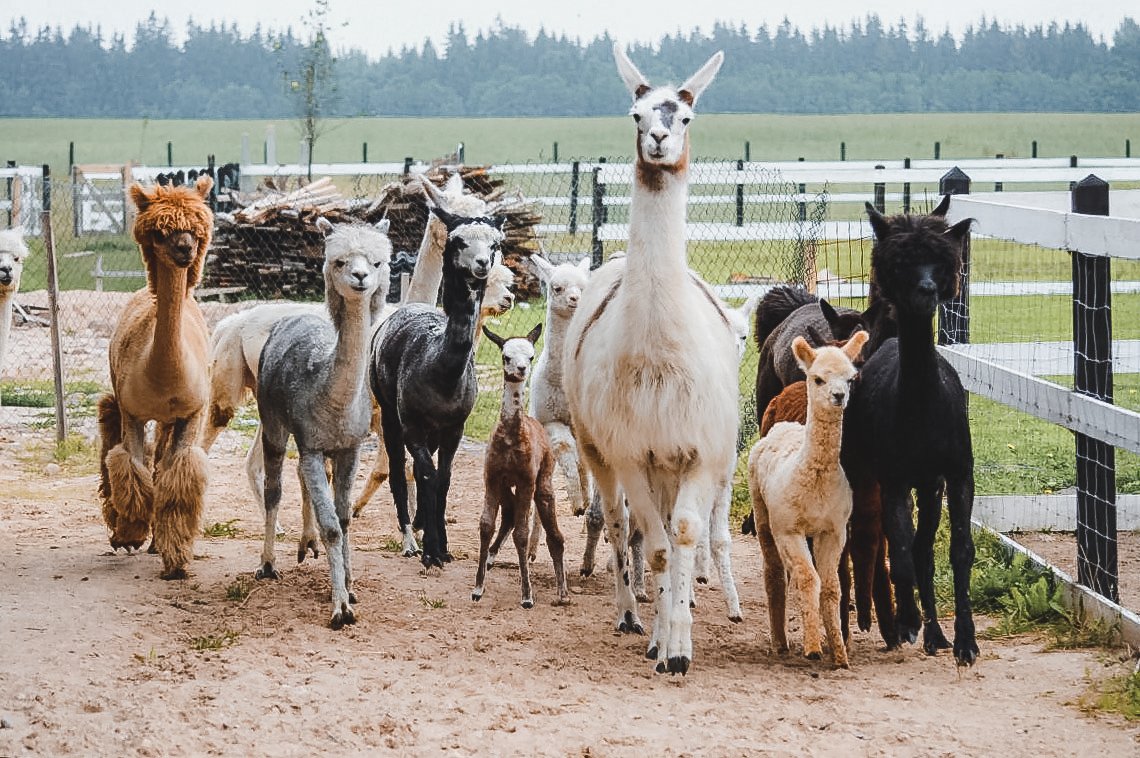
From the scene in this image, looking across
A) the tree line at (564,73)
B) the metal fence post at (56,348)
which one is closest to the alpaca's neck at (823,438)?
the metal fence post at (56,348)

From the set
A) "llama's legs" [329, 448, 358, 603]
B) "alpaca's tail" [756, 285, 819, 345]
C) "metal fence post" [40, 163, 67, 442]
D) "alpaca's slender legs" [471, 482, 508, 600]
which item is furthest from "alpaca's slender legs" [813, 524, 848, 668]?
"metal fence post" [40, 163, 67, 442]

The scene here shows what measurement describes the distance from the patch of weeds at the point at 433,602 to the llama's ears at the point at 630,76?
98.8 inches

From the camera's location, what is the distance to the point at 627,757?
452 cm

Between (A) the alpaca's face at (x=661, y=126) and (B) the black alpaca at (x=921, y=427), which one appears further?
(A) the alpaca's face at (x=661, y=126)

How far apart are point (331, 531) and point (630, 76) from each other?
7.94ft

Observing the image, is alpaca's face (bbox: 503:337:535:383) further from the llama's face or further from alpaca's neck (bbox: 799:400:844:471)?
the llama's face

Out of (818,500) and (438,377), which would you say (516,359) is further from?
(818,500)

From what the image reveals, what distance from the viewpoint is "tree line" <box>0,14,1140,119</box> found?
79.7m

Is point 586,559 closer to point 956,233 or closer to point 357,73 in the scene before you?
point 956,233

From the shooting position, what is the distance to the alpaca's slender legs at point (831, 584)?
5.52 m

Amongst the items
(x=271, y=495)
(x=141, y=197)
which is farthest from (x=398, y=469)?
(x=141, y=197)

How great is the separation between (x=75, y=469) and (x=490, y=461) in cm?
453

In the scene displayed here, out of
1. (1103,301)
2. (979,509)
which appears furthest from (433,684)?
(979,509)

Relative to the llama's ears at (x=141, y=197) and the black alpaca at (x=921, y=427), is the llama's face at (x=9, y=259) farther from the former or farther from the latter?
the black alpaca at (x=921, y=427)
